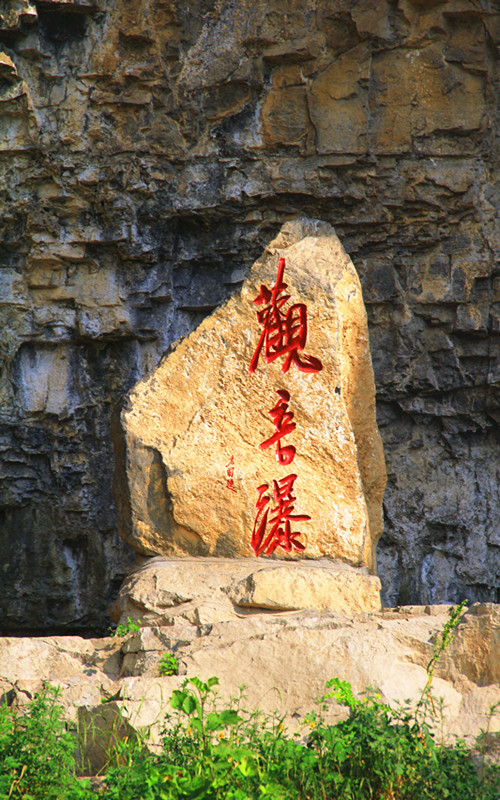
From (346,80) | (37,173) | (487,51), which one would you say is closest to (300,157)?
(346,80)

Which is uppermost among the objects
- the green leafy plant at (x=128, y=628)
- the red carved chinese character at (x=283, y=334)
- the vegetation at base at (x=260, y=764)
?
the red carved chinese character at (x=283, y=334)

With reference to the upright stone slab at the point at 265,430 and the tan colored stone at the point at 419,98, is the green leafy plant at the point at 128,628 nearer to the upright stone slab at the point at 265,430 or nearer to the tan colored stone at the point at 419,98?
the upright stone slab at the point at 265,430

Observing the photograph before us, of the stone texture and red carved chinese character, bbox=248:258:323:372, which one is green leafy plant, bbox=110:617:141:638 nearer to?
the stone texture

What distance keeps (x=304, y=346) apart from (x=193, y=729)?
227 centimetres

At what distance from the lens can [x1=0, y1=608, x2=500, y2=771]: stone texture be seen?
2.75m

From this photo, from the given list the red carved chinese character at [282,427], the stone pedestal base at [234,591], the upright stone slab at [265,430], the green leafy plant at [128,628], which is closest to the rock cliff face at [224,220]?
the upright stone slab at [265,430]

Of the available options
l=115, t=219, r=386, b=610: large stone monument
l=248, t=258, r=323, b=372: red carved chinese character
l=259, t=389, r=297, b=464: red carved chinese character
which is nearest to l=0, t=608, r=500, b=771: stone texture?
l=115, t=219, r=386, b=610: large stone monument

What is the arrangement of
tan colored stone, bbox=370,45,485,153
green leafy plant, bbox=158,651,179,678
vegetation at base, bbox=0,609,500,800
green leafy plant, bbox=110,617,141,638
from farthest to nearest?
1. tan colored stone, bbox=370,45,485,153
2. green leafy plant, bbox=110,617,141,638
3. green leafy plant, bbox=158,651,179,678
4. vegetation at base, bbox=0,609,500,800

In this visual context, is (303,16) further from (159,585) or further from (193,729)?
(193,729)

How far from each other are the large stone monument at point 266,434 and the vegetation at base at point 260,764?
1.44 m

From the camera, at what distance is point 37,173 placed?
696 cm

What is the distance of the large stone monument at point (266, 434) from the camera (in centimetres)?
407

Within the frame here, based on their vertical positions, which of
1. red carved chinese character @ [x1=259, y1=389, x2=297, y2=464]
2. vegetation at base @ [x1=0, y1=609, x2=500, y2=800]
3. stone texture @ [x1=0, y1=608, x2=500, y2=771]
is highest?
red carved chinese character @ [x1=259, y1=389, x2=297, y2=464]

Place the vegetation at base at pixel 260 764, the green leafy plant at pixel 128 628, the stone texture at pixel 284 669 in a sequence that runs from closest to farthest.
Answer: the vegetation at base at pixel 260 764
the stone texture at pixel 284 669
the green leafy plant at pixel 128 628
